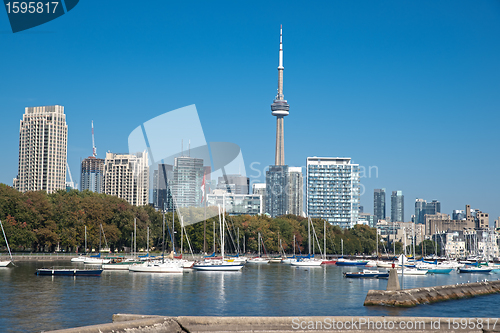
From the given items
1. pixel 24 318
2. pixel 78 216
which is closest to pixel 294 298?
pixel 24 318

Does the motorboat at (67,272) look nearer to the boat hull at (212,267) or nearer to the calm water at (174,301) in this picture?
the calm water at (174,301)

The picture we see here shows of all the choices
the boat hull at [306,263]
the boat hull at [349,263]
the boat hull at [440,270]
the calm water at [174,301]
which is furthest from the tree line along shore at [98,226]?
the boat hull at [440,270]

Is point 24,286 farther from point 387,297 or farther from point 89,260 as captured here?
point 89,260

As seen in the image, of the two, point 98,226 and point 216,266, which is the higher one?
point 98,226

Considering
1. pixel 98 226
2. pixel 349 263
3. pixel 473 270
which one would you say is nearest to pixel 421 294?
pixel 473 270

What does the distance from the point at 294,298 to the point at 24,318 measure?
2045cm

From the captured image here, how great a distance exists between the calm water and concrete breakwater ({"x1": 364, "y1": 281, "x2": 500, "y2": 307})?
88 centimetres

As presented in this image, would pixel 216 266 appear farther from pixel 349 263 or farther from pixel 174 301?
pixel 349 263

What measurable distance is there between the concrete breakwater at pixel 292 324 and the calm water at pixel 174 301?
31.4ft

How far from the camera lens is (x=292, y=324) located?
71.1 ft

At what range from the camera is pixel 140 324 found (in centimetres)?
2030

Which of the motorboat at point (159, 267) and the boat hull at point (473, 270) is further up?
the motorboat at point (159, 267)

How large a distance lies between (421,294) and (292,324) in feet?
66.8

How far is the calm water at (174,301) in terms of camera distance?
3256cm
